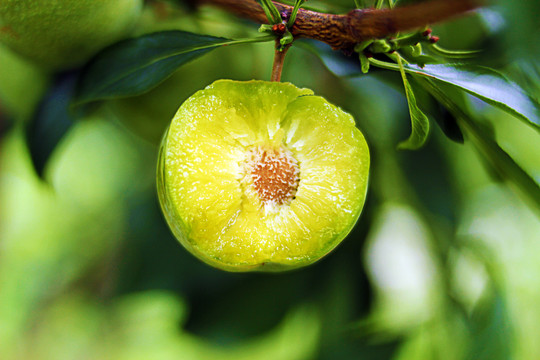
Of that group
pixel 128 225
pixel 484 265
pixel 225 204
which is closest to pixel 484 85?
pixel 225 204

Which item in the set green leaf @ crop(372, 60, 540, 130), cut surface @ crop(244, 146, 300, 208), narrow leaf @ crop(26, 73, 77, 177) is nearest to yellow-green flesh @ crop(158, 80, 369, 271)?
cut surface @ crop(244, 146, 300, 208)

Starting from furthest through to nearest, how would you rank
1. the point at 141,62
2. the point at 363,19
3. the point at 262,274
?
the point at 262,274 → the point at 141,62 → the point at 363,19

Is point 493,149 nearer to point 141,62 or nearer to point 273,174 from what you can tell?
point 273,174

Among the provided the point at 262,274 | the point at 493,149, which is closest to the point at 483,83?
the point at 493,149

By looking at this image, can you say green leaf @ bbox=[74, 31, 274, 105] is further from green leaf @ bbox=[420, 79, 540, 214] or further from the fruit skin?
green leaf @ bbox=[420, 79, 540, 214]

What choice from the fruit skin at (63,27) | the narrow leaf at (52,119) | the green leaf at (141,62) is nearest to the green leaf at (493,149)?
the green leaf at (141,62)

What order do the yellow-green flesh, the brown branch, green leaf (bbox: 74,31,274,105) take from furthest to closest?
green leaf (bbox: 74,31,274,105)
the yellow-green flesh
the brown branch
